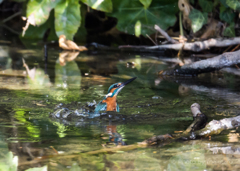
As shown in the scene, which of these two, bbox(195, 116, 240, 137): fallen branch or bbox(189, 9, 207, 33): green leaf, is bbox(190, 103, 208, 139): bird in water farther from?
bbox(189, 9, 207, 33): green leaf

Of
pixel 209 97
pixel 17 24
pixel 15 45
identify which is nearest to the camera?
pixel 209 97

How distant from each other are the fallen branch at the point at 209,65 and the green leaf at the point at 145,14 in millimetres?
1946

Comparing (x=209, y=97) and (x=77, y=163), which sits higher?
(x=209, y=97)

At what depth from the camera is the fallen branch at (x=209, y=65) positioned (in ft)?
15.0

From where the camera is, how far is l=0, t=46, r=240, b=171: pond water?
218 centimetres

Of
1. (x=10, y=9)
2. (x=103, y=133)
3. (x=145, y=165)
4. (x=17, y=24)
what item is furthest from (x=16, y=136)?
(x=10, y=9)

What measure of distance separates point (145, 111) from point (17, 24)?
326 inches

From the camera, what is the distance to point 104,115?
3.29 meters

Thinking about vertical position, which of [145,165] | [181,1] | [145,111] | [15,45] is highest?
[181,1]

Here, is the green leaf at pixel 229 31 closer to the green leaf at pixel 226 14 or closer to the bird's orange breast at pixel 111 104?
the green leaf at pixel 226 14

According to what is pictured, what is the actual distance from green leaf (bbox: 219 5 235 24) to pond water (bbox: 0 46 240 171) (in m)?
1.30

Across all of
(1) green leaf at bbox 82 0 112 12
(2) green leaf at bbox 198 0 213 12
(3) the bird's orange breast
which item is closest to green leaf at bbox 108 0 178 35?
(1) green leaf at bbox 82 0 112 12

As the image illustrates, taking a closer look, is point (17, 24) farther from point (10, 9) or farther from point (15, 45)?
point (15, 45)

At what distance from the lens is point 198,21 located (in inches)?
231
